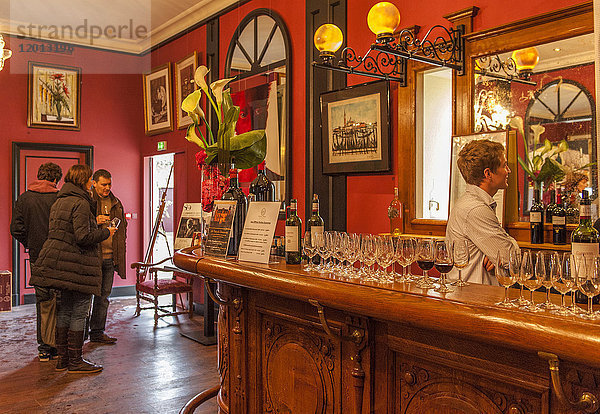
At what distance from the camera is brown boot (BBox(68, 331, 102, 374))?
4.48m

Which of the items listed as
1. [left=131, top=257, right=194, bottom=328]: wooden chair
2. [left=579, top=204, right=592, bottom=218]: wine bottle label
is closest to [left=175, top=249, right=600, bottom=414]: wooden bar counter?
[left=579, top=204, right=592, bottom=218]: wine bottle label

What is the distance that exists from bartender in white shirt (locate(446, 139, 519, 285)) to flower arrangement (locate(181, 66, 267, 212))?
1.06 metres

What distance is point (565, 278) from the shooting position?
1442 mm

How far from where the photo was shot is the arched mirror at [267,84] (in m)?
5.41

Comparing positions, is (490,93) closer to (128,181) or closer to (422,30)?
(422,30)

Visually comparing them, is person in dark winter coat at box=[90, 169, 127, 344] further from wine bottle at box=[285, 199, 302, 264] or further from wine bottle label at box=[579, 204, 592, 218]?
wine bottle label at box=[579, 204, 592, 218]

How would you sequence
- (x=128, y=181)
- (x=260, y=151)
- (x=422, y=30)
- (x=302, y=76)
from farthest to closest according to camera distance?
(x=128, y=181)
(x=302, y=76)
(x=422, y=30)
(x=260, y=151)

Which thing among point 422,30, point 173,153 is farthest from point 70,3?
point 422,30

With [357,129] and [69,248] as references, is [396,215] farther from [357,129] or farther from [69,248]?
[69,248]

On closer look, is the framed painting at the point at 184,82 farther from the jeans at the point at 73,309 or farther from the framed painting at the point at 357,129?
the jeans at the point at 73,309

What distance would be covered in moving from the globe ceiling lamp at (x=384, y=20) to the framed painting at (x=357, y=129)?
1031 millimetres

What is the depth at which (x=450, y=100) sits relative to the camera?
3723 mm

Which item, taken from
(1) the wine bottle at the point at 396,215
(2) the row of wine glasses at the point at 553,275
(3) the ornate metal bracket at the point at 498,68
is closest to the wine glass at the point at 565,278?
(2) the row of wine glasses at the point at 553,275

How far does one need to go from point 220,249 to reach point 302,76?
9.56ft
